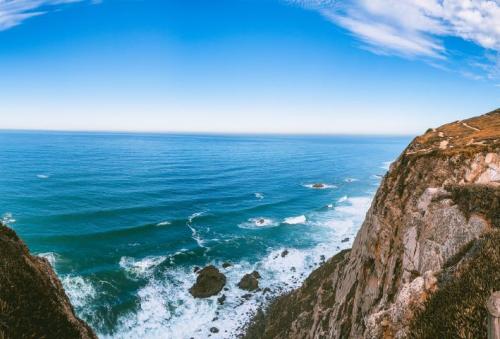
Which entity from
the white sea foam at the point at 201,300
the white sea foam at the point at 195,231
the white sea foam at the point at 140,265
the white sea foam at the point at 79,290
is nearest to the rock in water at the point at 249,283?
the white sea foam at the point at 201,300

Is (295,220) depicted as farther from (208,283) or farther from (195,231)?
(208,283)

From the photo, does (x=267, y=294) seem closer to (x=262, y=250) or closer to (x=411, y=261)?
(x=262, y=250)

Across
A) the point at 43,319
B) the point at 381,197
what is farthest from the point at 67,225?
the point at 381,197

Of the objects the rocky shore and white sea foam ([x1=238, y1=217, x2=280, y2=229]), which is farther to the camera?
white sea foam ([x1=238, y1=217, x2=280, y2=229])

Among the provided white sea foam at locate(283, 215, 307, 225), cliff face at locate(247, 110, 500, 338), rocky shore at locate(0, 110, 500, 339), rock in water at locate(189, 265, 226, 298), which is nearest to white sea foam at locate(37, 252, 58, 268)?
rock in water at locate(189, 265, 226, 298)

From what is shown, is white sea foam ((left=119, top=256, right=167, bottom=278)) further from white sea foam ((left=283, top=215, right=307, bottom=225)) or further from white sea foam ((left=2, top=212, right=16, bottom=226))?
white sea foam ((left=283, top=215, right=307, bottom=225))

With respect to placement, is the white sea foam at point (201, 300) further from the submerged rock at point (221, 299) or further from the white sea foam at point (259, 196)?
the white sea foam at point (259, 196)
